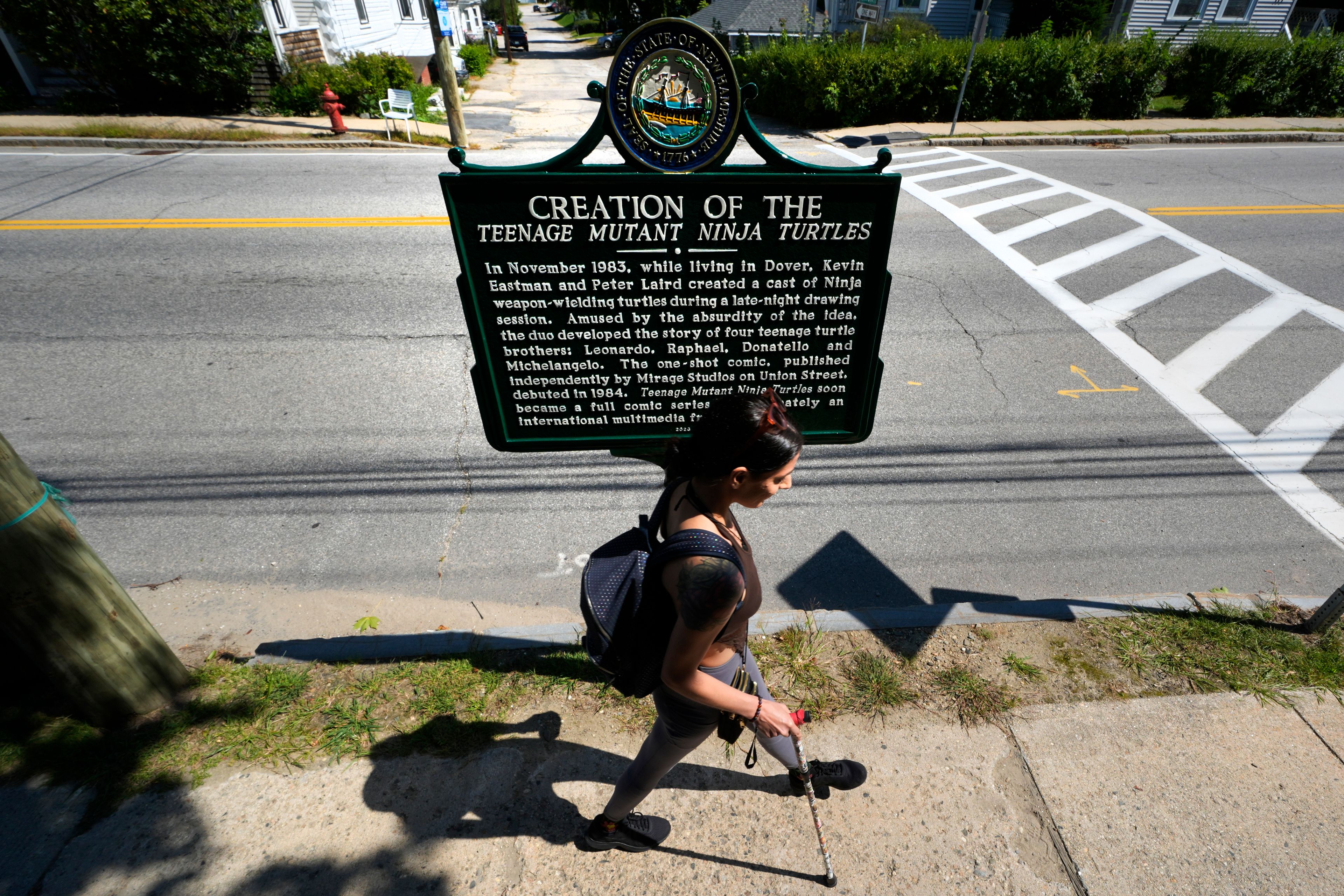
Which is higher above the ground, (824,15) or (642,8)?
(642,8)

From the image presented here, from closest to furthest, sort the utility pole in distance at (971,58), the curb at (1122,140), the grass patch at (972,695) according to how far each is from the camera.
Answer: the grass patch at (972,695)
the utility pole in distance at (971,58)
the curb at (1122,140)

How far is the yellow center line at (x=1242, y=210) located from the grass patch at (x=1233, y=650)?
908 centimetres

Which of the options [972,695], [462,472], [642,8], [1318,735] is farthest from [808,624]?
[642,8]

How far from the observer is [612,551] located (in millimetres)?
2199

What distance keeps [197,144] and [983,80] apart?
59.5 feet

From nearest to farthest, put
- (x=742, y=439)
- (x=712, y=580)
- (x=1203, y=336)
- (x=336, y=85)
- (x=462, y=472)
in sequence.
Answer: (x=712, y=580)
(x=742, y=439)
(x=462, y=472)
(x=1203, y=336)
(x=336, y=85)

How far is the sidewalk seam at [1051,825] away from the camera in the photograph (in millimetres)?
2506

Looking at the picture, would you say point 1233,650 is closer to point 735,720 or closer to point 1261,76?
point 735,720

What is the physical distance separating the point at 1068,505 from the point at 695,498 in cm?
397

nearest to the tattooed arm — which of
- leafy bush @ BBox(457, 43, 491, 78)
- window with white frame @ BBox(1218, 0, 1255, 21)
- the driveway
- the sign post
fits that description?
the driveway

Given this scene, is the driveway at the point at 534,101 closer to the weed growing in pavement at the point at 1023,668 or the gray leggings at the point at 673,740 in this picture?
the weed growing in pavement at the point at 1023,668

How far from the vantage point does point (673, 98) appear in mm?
2254

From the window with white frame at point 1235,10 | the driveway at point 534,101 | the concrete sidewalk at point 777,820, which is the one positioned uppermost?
the window with white frame at point 1235,10

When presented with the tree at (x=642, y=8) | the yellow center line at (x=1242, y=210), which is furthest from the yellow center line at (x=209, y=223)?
the tree at (x=642, y=8)
